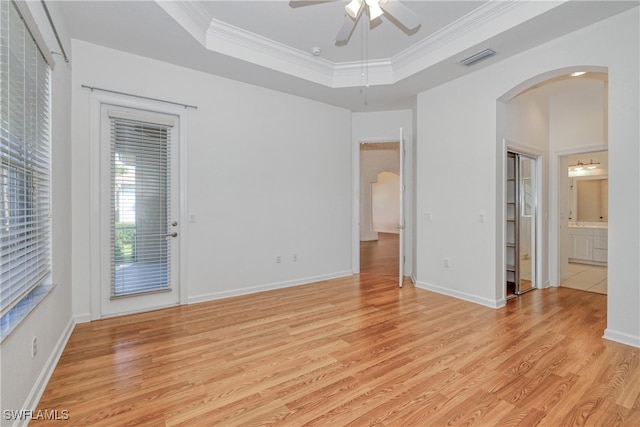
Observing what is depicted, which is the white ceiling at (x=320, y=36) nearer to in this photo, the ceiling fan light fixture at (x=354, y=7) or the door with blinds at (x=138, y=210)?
the ceiling fan light fixture at (x=354, y=7)

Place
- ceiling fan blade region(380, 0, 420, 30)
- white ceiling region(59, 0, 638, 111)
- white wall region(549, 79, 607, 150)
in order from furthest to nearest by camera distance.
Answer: white wall region(549, 79, 607, 150) → white ceiling region(59, 0, 638, 111) → ceiling fan blade region(380, 0, 420, 30)

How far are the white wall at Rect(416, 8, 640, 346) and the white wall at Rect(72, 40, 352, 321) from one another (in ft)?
4.95

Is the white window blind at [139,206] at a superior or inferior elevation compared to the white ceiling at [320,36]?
inferior

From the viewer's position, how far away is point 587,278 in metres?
4.99

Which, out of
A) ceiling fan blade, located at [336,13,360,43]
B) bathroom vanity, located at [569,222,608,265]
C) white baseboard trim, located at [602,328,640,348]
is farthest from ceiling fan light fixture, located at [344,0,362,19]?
bathroom vanity, located at [569,222,608,265]

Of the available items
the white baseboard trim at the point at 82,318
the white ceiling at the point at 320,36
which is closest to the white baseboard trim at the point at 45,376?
the white baseboard trim at the point at 82,318

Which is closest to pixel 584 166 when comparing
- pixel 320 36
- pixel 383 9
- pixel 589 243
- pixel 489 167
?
pixel 589 243

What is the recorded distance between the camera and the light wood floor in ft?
5.81

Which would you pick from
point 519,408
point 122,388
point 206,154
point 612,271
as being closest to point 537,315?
point 612,271

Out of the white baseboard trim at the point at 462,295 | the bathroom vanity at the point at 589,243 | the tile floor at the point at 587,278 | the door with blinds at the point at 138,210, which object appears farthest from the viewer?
the bathroom vanity at the point at 589,243

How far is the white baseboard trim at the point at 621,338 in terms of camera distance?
2568mm

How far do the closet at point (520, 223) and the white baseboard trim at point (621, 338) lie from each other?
1339 mm

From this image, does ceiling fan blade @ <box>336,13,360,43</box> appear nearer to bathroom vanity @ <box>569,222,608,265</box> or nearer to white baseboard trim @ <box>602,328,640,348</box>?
white baseboard trim @ <box>602,328,640,348</box>

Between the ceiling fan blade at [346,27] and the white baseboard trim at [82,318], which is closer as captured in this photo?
the ceiling fan blade at [346,27]
